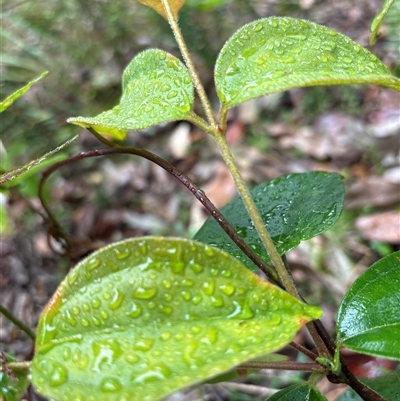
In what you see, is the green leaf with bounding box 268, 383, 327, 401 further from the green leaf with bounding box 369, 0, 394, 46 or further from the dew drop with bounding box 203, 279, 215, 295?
the green leaf with bounding box 369, 0, 394, 46

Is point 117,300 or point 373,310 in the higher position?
point 117,300

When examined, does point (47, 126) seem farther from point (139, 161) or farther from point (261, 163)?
point (261, 163)

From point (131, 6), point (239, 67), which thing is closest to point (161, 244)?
point (239, 67)

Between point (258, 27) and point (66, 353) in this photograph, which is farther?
point (258, 27)

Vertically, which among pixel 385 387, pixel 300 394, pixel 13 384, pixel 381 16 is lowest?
pixel 385 387

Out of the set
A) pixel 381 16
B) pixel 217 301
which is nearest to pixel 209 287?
pixel 217 301

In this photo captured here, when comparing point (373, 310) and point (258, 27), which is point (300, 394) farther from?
point (258, 27)

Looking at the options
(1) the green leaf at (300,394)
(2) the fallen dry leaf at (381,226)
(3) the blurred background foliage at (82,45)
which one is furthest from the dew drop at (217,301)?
(3) the blurred background foliage at (82,45)
